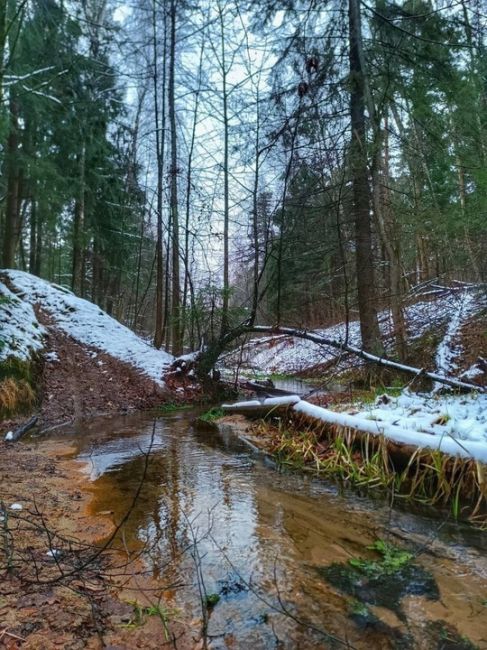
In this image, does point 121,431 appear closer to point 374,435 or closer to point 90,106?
point 374,435

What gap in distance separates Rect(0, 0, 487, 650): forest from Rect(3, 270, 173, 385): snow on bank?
81 millimetres

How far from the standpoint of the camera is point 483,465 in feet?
11.3

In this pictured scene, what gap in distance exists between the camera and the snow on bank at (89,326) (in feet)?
35.7

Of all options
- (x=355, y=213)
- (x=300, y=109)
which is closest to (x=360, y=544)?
(x=355, y=213)

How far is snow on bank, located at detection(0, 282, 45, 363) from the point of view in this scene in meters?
8.01

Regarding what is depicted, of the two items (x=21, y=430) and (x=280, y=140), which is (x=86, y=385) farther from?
(x=280, y=140)

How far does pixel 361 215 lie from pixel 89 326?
26.0 ft

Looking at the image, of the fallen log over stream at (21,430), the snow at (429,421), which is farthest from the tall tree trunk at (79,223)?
the snow at (429,421)

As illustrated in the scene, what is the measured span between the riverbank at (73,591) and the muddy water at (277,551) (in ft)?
0.53

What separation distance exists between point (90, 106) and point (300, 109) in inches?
392

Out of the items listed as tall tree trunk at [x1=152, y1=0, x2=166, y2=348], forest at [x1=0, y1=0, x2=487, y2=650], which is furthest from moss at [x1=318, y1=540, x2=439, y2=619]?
tall tree trunk at [x1=152, y1=0, x2=166, y2=348]

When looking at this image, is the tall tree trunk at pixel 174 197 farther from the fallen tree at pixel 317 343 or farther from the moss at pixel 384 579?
the moss at pixel 384 579

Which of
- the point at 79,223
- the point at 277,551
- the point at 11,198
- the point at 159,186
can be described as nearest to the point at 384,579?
the point at 277,551

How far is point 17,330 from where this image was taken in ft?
29.3
